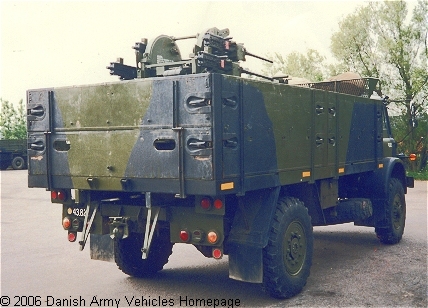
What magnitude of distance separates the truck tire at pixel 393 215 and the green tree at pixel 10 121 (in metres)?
42.9

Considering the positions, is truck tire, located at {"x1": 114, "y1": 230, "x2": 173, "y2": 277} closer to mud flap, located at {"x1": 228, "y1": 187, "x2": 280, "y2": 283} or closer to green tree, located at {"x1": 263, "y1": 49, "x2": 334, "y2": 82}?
mud flap, located at {"x1": 228, "y1": 187, "x2": 280, "y2": 283}

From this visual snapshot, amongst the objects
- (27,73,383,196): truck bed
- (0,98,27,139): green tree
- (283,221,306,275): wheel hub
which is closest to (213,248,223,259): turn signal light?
(27,73,383,196): truck bed

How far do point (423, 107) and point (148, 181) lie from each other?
71.6 ft

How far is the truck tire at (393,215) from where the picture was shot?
8.82m

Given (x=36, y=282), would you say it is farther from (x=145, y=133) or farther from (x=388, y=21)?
(x=388, y=21)

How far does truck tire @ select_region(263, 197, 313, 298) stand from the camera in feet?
19.1

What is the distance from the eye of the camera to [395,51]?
2522cm

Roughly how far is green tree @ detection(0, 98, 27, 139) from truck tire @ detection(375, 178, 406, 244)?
1689 inches

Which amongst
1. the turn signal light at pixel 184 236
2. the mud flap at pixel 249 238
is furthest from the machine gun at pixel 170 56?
the turn signal light at pixel 184 236

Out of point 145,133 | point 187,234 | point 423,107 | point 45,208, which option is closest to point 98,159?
point 145,133

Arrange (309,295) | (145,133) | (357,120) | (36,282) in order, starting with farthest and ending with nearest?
(357,120)
(36,282)
(309,295)
(145,133)

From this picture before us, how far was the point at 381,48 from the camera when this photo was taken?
2583 centimetres

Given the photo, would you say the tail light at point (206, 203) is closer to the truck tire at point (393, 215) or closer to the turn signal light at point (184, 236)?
the turn signal light at point (184, 236)

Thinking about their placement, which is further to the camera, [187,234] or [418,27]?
[418,27]
